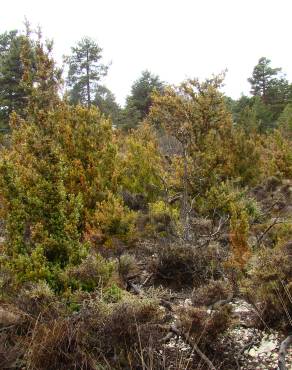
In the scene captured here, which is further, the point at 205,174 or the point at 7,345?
the point at 205,174

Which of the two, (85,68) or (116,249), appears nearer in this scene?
(116,249)

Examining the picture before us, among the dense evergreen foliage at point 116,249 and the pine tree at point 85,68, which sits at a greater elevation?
the pine tree at point 85,68

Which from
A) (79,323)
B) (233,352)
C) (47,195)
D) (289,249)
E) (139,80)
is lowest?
(233,352)

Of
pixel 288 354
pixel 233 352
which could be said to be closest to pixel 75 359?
pixel 233 352

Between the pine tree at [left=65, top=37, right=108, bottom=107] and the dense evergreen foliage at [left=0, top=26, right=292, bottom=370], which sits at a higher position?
the pine tree at [left=65, top=37, right=108, bottom=107]

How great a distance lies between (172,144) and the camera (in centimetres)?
2498

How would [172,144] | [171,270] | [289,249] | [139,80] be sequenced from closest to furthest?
1. [289,249]
2. [171,270]
3. [172,144]
4. [139,80]

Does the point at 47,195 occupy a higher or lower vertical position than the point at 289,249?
higher

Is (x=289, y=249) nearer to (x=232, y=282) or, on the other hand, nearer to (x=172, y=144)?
(x=232, y=282)

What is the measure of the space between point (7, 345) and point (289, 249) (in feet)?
13.9

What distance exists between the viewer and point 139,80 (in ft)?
109

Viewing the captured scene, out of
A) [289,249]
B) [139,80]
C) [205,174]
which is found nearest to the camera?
[289,249]

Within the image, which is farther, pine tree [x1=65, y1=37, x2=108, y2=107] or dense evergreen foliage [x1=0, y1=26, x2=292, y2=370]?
pine tree [x1=65, y1=37, x2=108, y2=107]

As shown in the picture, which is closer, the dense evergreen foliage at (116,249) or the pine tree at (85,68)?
the dense evergreen foliage at (116,249)
